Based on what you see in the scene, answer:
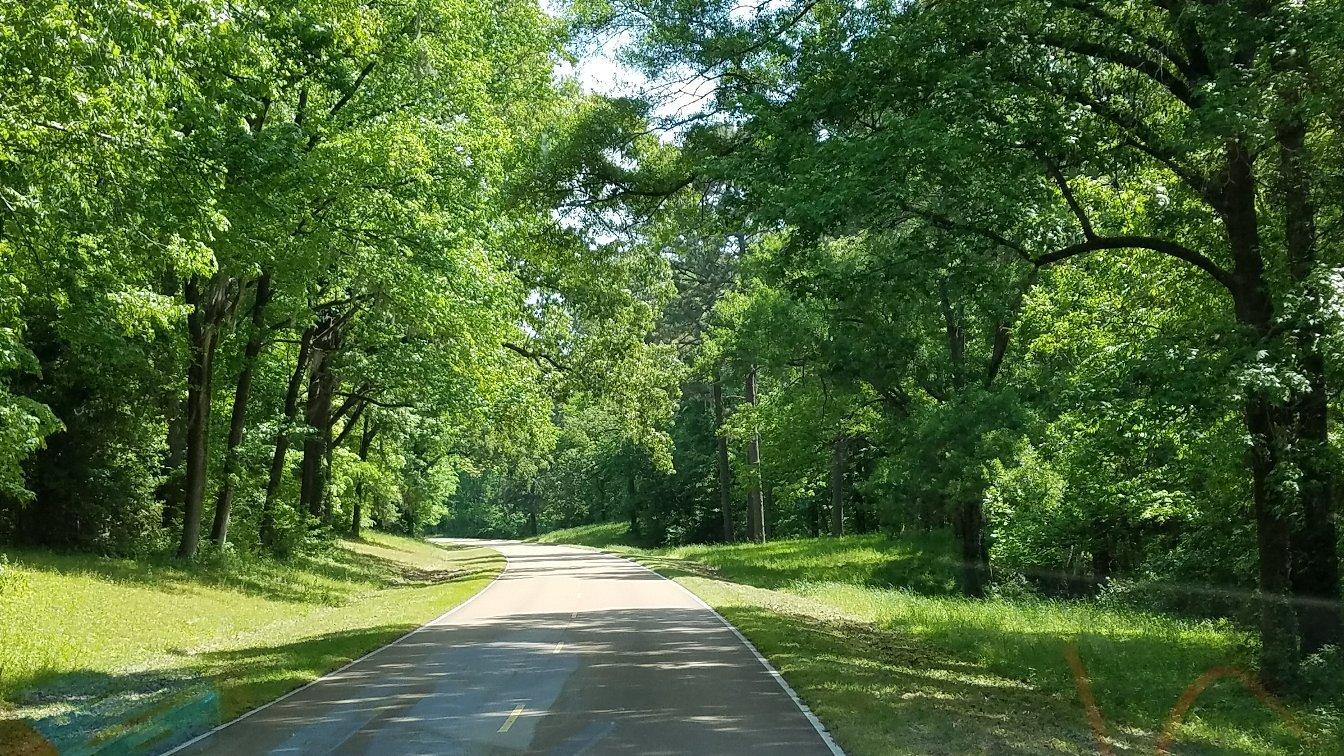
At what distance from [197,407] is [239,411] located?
3.36 m

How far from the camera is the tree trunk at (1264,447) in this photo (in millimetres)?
13000

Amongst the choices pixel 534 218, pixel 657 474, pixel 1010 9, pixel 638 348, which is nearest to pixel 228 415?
pixel 638 348

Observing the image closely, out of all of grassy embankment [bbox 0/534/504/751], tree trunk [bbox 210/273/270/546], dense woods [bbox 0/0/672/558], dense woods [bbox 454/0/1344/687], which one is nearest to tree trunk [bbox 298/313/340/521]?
dense woods [bbox 0/0/672/558]

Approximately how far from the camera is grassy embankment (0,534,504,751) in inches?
473

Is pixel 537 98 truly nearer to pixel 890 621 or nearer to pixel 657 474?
pixel 890 621

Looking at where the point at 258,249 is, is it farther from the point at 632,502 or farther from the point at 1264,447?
the point at 632,502

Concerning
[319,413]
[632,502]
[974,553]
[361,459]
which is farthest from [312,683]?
[632,502]

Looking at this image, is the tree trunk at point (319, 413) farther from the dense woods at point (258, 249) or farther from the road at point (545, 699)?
the road at point (545, 699)

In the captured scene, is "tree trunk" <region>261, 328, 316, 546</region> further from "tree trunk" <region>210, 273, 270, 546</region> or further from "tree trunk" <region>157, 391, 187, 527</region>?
"tree trunk" <region>157, 391, 187, 527</region>

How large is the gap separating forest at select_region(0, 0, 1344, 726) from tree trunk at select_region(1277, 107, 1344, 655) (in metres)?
0.05

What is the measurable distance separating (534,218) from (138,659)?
33.0 feet

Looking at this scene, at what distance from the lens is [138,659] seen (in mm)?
14992

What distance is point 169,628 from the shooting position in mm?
17438

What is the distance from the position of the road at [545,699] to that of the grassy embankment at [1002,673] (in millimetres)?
719
